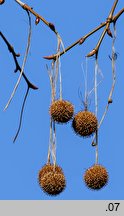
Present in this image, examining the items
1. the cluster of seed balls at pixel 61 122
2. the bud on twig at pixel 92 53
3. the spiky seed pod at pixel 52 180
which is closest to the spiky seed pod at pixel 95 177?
the cluster of seed balls at pixel 61 122

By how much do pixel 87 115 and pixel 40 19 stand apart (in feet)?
1.54

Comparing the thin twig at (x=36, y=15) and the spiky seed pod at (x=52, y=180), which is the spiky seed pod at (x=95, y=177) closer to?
the spiky seed pod at (x=52, y=180)

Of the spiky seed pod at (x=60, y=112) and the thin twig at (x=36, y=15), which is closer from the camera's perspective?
the thin twig at (x=36, y=15)

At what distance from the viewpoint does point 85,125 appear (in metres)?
2.44

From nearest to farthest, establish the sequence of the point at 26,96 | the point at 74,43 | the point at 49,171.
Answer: the point at 74,43 < the point at 49,171 < the point at 26,96

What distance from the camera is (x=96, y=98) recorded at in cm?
240

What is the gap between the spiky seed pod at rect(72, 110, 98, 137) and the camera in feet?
8.00

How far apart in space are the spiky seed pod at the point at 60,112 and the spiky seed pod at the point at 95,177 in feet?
0.87

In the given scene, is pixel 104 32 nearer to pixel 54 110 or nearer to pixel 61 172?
pixel 54 110

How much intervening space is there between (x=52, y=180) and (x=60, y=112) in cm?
29

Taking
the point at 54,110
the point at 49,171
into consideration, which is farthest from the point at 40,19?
the point at 49,171

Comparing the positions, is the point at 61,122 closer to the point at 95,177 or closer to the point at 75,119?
the point at 75,119

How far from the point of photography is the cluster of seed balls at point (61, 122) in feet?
7.96

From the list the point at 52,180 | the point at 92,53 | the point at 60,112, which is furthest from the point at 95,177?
the point at 92,53
